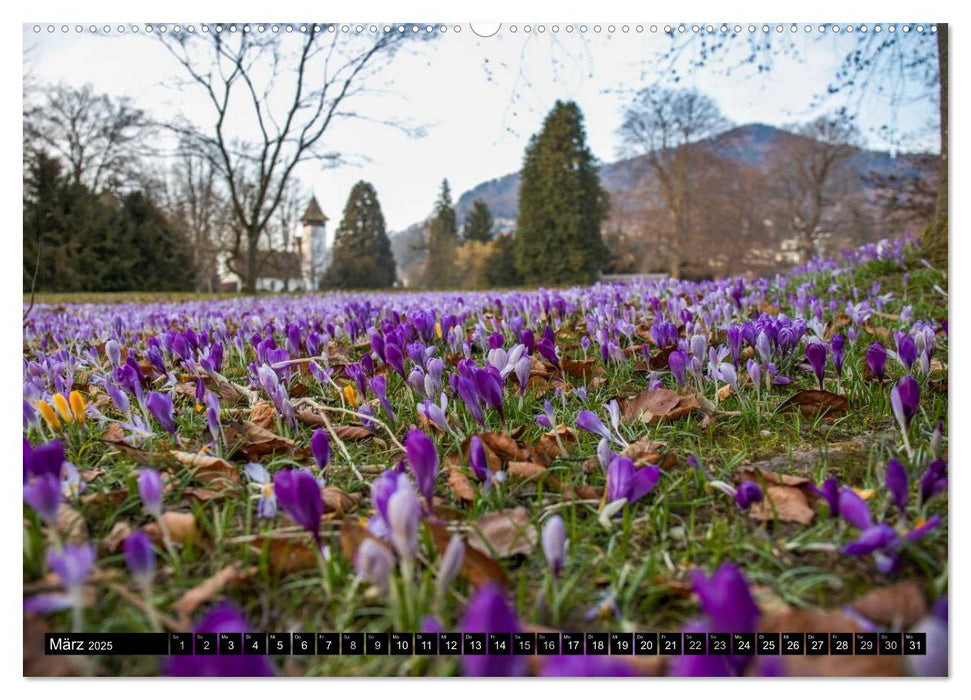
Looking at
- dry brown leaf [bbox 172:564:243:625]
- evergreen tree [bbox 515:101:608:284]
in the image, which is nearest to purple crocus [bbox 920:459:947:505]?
dry brown leaf [bbox 172:564:243:625]

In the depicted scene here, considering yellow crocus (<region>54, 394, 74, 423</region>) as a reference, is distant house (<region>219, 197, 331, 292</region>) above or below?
above

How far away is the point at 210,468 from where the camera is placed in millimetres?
1442

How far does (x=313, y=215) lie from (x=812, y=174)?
286 centimetres

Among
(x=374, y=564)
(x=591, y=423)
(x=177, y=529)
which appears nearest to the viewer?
(x=374, y=564)

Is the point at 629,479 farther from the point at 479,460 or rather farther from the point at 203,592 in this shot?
the point at 203,592

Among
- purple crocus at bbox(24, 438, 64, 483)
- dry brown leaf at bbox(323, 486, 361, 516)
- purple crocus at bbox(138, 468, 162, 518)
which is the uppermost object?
purple crocus at bbox(24, 438, 64, 483)

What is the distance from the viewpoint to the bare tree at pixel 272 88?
6.79 feet

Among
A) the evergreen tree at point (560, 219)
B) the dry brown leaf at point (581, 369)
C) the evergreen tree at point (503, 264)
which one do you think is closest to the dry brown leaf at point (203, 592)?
the dry brown leaf at point (581, 369)

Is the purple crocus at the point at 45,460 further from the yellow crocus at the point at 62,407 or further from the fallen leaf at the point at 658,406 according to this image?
the fallen leaf at the point at 658,406

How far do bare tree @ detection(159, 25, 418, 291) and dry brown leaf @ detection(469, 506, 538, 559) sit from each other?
58.7 inches

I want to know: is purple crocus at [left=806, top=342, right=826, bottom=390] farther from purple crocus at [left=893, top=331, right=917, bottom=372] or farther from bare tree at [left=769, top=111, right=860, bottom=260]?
bare tree at [left=769, top=111, right=860, bottom=260]

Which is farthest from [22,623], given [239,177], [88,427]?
[239,177]

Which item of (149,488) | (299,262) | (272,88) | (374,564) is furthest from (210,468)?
(299,262)

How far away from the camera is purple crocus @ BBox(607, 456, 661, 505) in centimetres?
115
